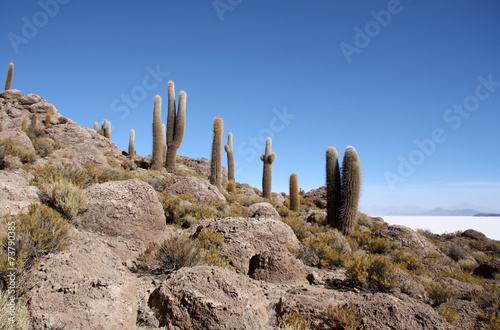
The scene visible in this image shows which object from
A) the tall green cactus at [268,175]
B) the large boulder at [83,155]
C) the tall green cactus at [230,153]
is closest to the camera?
the large boulder at [83,155]

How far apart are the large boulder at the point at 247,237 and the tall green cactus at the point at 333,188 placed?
18.5ft

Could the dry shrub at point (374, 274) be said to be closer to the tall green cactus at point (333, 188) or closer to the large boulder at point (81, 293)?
the large boulder at point (81, 293)

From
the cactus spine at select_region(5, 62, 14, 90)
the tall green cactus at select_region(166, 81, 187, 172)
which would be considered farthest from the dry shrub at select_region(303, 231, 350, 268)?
the cactus spine at select_region(5, 62, 14, 90)

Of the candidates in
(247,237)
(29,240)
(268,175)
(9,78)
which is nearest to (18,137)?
(29,240)

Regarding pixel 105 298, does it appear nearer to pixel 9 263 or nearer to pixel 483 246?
pixel 9 263

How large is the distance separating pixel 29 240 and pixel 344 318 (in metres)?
4.32

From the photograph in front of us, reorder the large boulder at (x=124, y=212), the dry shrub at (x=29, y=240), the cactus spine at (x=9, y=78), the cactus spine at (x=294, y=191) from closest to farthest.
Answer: the dry shrub at (x=29, y=240) → the large boulder at (x=124, y=212) → the cactus spine at (x=294, y=191) → the cactus spine at (x=9, y=78)

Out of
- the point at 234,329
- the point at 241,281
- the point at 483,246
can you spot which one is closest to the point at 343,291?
the point at 241,281

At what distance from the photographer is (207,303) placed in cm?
383

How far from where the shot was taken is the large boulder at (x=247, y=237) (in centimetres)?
617

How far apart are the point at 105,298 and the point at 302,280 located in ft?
12.7

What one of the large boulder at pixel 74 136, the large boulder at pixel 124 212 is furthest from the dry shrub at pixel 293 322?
the large boulder at pixel 74 136

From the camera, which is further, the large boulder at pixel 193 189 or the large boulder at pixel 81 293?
the large boulder at pixel 193 189

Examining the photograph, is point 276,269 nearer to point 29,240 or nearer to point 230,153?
point 29,240
